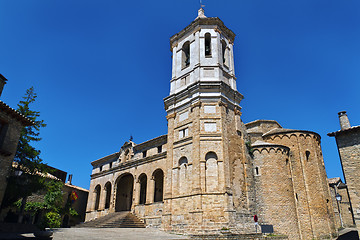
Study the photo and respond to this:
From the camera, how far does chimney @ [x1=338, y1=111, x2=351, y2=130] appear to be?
62.3 feet

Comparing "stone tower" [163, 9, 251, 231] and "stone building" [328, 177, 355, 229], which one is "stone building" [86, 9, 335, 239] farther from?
"stone building" [328, 177, 355, 229]

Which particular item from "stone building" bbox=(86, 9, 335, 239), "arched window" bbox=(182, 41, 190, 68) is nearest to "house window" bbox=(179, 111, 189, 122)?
"stone building" bbox=(86, 9, 335, 239)

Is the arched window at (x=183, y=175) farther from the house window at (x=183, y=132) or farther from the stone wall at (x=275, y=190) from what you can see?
the stone wall at (x=275, y=190)

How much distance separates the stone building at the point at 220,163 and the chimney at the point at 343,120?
196 inches

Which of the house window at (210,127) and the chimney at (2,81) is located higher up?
the chimney at (2,81)

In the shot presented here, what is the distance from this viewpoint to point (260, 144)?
23.1 metres

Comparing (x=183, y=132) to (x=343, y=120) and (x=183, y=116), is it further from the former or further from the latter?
(x=343, y=120)

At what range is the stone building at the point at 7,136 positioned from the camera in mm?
15211

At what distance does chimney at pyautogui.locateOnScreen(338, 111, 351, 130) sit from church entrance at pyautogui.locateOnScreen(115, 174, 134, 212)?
2227 centimetres

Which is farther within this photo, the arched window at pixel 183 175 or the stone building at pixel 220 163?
the arched window at pixel 183 175

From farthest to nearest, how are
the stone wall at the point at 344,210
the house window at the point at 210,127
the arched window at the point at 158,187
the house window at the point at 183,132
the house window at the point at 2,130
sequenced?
the stone wall at the point at 344,210 → the arched window at the point at 158,187 → the house window at the point at 183,132 → the house window at the point at 210,127 → the house window at the point at 2,130

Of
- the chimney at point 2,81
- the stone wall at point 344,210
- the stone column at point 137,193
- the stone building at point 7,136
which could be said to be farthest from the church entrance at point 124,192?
the stone wall at point 344,210

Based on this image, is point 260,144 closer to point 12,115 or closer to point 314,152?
point 314,152

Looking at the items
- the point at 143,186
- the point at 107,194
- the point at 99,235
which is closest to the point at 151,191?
the point at 143,186
